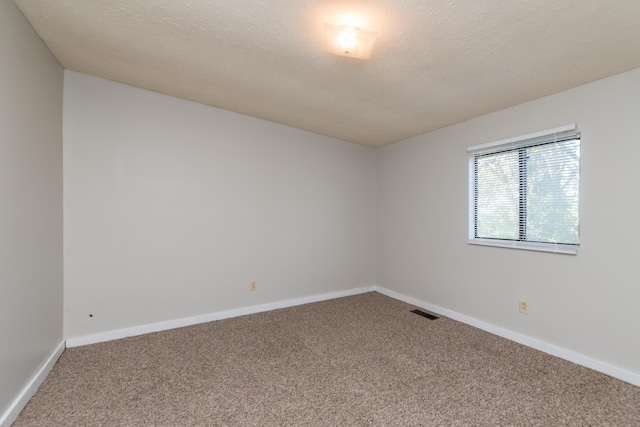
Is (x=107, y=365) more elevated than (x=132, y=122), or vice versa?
(x=132, y=122)

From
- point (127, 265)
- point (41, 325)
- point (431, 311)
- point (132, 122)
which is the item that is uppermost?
point (132, 122)

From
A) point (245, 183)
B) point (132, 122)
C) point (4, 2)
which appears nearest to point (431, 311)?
point (245, 183)

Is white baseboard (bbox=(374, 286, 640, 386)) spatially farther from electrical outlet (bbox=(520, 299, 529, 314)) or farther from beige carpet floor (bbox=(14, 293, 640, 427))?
electrical outlet (bbox=(520, 299, 529, 314))

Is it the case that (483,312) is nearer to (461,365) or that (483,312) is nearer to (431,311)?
(431,311)

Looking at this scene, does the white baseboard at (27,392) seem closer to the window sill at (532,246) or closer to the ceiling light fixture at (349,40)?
the ceiling light fixture at (349,40)

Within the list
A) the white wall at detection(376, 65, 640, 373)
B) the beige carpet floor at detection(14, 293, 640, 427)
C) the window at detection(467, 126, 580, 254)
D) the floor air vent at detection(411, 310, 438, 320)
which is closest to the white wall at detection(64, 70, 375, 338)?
the beige carpet floor at detection(14, 293, 640, 427)

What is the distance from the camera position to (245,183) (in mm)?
3174

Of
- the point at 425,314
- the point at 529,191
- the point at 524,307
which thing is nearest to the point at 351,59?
the point at 529,191

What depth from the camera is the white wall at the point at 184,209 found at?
242cm

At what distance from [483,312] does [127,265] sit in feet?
11.4

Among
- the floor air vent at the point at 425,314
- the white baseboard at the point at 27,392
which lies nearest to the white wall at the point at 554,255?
the floor air vent at the point at 425,314

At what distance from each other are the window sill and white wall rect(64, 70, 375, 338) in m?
1.75

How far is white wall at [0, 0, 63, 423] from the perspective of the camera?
1520 millimetres

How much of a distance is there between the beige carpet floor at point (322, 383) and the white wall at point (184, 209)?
1.44 ft
